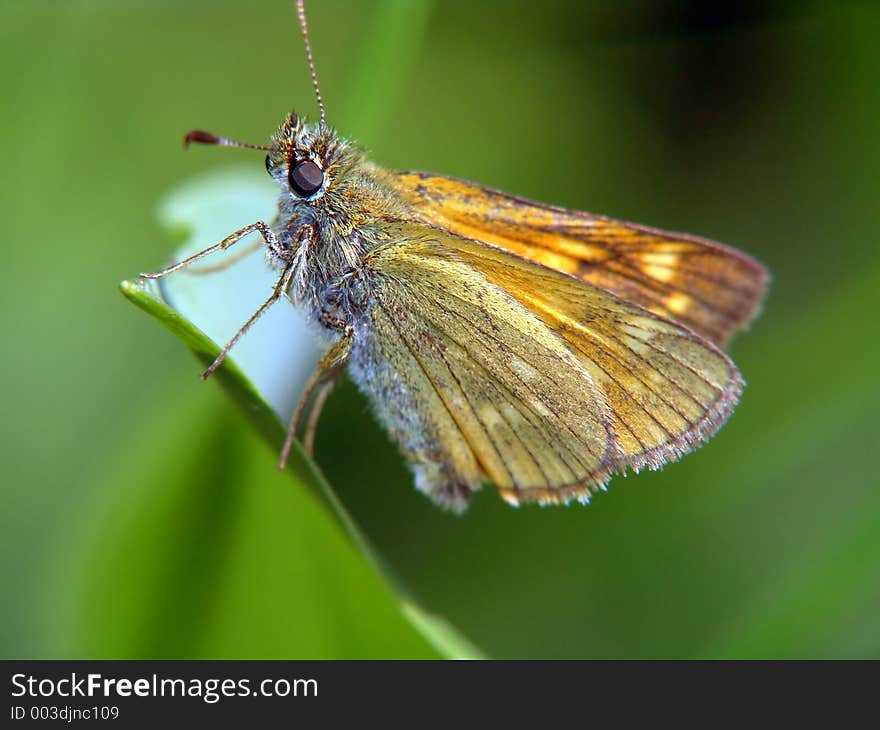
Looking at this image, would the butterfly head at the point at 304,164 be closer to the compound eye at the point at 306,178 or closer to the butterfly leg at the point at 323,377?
the compound eye at the point at 306,178

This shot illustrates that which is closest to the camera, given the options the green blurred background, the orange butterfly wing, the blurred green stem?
the green blurred background

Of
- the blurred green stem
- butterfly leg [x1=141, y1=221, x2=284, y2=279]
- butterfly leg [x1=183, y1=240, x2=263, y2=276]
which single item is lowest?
butterfly leg [x1=141, y1=221, x2=284, y2=279]

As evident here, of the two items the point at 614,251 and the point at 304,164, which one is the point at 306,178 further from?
the point at 614,251

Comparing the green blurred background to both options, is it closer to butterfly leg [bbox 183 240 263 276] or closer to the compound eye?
butterfly leg [bbox 183 240 263 276]

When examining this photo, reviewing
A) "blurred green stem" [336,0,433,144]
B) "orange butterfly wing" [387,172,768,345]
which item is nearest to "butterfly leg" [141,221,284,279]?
"orange butterfly wing" [387,172,768,345]

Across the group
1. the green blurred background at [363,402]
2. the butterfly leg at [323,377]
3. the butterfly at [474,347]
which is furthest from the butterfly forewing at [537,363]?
the green blurred background at [363,402]

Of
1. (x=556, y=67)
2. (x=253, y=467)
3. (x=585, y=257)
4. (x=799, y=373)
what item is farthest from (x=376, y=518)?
(x=556, y=67)
